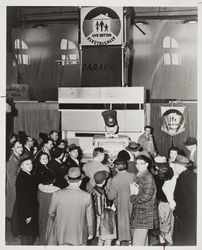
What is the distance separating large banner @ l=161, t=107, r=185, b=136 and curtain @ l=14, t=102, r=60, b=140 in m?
0.91

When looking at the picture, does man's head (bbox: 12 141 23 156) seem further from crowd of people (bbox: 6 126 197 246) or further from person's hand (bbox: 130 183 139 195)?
person's hand (bbox: 130 183 139 195)

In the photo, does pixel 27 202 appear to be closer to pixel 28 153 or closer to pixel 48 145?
pixel 28 153

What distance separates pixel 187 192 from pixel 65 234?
0.64 m

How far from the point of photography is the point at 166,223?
6.03 ft

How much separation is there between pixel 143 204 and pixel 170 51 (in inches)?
67.8

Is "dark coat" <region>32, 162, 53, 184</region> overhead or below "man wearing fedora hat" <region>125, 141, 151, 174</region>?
below

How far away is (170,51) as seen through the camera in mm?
3045

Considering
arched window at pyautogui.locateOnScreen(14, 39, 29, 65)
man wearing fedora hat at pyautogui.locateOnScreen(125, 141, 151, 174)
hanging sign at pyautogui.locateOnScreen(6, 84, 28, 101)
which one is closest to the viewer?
man wearing fedora hat at pyautogui.locateOnScreen(125, 141, 151, 174)

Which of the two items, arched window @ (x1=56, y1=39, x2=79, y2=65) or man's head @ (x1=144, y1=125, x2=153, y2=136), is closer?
man's head @ (x1=144, y1=125, x2=153, y2=136)

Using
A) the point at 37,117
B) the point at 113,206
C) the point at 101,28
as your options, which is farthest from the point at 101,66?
the point at 113,206

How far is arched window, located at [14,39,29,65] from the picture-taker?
3.08 meters

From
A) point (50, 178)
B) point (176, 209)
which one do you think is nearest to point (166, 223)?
point (176, 209)

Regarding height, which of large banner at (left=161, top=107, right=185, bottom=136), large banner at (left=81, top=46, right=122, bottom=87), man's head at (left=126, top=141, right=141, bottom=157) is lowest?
man's head at (left=126, top=141, right=141, bottom=157)

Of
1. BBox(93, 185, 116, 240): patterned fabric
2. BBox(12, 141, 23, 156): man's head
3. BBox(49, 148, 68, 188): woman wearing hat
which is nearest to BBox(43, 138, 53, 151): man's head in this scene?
BBox(49, 148, 68, 188): woman wearing hat
